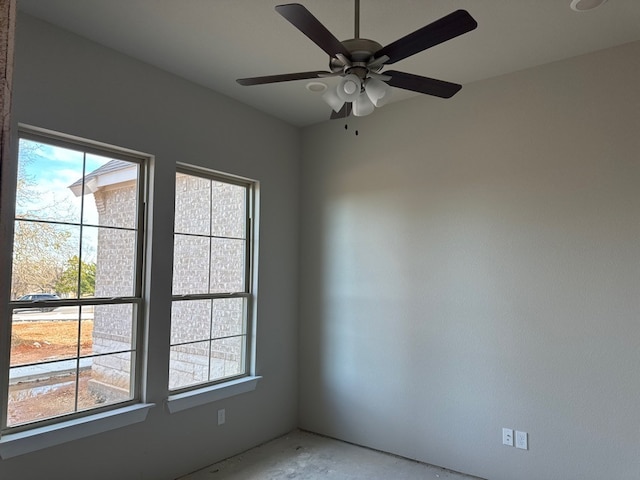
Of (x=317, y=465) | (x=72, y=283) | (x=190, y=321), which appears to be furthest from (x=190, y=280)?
(x=317, y=465)

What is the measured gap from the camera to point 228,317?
352cm

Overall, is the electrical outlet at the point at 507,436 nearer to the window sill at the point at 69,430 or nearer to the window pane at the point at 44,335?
the window sill at the point at 69,430

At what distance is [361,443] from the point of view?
11.7 ft

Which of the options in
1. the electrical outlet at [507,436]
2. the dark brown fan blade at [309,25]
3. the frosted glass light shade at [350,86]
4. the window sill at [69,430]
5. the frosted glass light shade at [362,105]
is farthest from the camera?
the electrical outlet at [507,436]

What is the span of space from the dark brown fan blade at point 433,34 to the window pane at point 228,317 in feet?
7.84

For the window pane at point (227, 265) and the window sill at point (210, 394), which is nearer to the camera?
the window sill at point (210, 394)

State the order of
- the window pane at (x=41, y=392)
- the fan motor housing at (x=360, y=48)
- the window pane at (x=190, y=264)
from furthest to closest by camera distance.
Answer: the window pane at (x=190, y=264) < the window pane at (x=41, y=392) < the fan motor housing at (x=360, y=48)

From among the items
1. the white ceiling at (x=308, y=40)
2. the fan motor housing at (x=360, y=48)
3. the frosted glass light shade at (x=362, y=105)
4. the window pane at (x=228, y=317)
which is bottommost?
the window pane at (x=228, y=317)

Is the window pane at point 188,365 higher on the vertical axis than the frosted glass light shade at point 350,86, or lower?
lower

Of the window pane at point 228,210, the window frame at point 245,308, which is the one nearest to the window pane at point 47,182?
the window frame at point 245,308

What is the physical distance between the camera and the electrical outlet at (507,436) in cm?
288

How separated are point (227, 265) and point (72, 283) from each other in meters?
1.21

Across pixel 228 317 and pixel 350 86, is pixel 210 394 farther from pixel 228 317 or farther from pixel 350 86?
pixel 350 86

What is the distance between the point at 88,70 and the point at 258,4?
1163 millimetres
